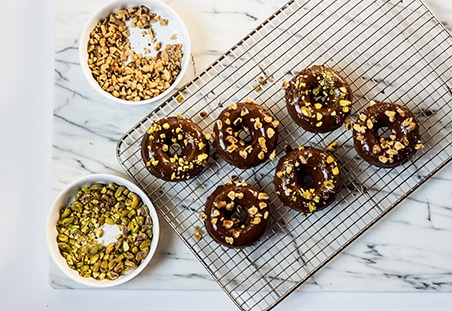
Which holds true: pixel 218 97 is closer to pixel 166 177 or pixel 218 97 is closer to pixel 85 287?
pixel 166 177

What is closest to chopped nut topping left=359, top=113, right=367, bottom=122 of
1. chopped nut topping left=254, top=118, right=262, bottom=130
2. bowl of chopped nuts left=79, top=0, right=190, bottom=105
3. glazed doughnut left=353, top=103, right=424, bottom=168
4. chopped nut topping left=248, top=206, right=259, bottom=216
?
glazed doughnut left=353, top=103, right=424, bottom=168

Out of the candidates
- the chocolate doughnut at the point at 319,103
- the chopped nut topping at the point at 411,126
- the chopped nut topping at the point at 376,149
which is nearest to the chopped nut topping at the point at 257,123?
the chocolate doughnut at the point at 319,103

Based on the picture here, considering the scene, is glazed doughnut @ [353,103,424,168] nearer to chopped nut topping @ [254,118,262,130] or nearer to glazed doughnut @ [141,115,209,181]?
chopped nut topping @ [254,118,262,130]

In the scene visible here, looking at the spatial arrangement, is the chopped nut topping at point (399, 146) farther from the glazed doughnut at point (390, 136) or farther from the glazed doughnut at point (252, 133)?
the glazed doughnut at point (252, 133)

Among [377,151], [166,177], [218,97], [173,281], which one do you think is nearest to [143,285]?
[173,281]

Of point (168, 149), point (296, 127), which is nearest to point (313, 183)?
point (296, 127)
